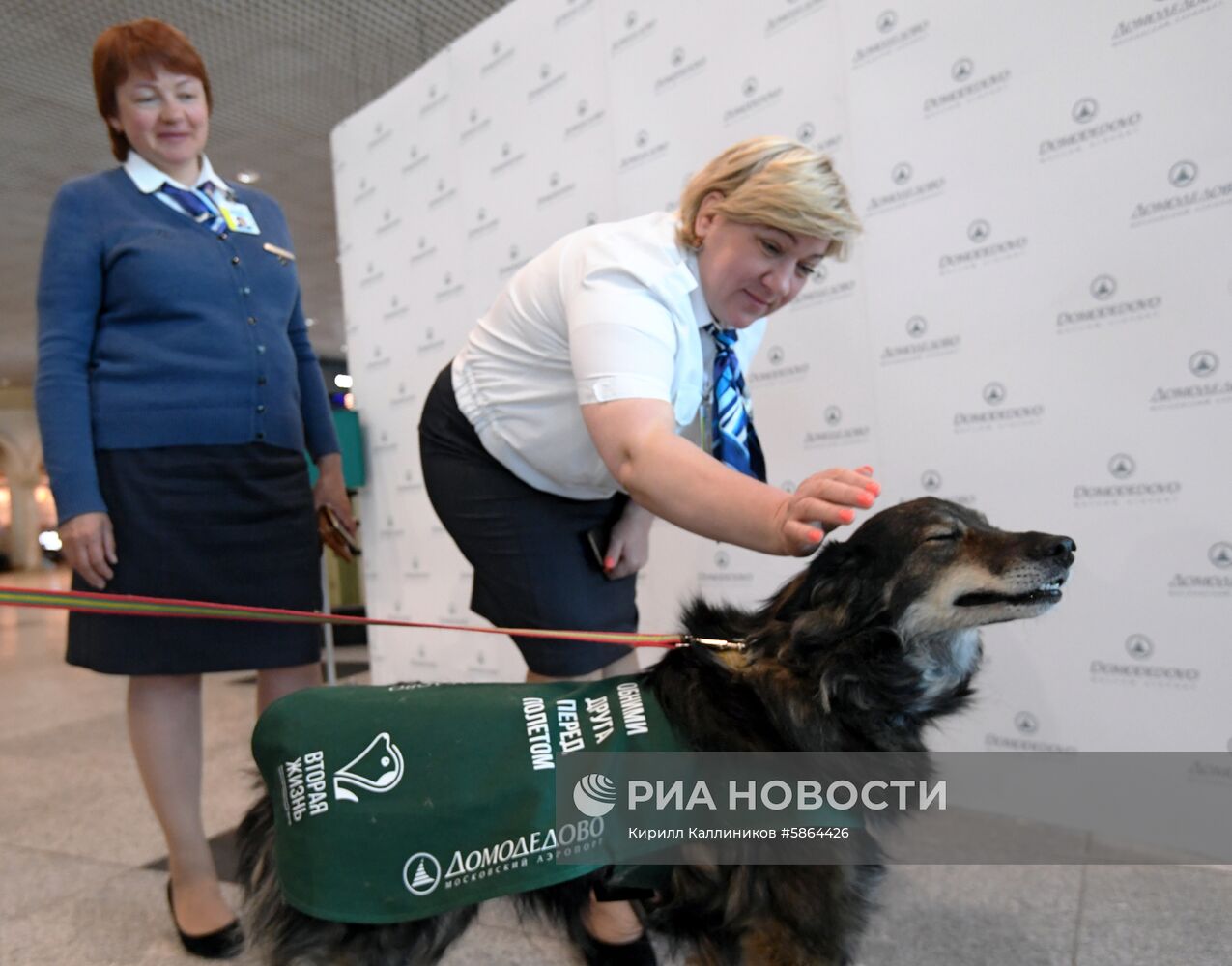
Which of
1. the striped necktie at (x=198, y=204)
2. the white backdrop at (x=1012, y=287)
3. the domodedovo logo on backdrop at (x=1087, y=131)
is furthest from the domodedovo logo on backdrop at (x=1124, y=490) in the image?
the striped necktie at (x=198, y=204)

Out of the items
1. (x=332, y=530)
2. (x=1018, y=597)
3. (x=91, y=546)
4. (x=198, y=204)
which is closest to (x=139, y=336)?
(x=198, y=204)

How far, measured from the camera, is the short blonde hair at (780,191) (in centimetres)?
125

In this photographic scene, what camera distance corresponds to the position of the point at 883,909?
1310 mm

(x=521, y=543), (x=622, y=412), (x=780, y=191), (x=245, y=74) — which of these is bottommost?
(x=521, y=543)

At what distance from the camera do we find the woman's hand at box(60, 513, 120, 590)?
5.05 feet

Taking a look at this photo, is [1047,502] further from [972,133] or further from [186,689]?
[186,689]

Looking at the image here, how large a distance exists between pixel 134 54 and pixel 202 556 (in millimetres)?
958

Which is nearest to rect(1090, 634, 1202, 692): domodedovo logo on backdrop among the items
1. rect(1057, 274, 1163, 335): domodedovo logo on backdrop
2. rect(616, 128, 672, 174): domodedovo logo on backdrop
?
rect(1057, 274, 1163, 335): domodedovo logo on backdrop

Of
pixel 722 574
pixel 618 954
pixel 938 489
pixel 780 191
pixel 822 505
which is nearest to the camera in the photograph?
pixel 822 505

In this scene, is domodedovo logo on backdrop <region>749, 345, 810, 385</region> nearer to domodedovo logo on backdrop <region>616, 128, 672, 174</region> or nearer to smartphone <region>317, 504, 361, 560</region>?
domodedovo logo on backdrop <region>616, 128, 672, 174</region>

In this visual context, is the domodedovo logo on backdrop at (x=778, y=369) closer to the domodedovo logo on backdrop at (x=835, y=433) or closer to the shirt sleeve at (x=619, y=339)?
the domodedovo logo on backdrop at (x=835, y=433)

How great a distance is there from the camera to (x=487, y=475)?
5.05 feet

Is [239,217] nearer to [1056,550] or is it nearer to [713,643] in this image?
[713,643]

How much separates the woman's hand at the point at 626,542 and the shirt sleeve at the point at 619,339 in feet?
1.46
